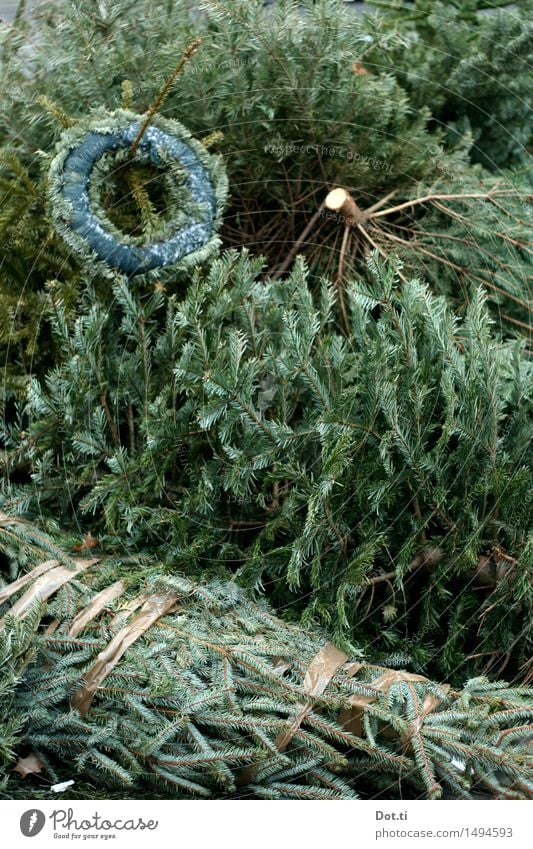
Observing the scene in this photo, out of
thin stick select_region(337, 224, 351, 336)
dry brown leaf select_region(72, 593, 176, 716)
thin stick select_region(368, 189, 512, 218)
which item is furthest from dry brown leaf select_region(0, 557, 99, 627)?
thin stick select_region(368, 189, 512, 218)

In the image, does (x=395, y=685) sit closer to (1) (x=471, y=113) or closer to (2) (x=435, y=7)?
(1) (x=471, y=113)

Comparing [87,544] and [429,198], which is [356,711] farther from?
[429,198]

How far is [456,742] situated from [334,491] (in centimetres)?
37

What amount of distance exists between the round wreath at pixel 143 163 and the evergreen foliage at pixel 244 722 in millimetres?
573

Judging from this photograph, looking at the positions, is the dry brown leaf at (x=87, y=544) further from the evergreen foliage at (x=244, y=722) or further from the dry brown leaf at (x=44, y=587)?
the evergreen foliage at (x=244, y=722)

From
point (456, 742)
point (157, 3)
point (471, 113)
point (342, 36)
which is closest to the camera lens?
point (456, 742)

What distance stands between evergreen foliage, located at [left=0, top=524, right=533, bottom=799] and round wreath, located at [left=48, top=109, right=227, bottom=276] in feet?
1.88

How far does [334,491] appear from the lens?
1275 millimetres

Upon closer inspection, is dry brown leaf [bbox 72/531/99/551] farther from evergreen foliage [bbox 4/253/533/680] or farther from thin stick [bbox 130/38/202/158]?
thin stick [bbox 130/38/202/158]

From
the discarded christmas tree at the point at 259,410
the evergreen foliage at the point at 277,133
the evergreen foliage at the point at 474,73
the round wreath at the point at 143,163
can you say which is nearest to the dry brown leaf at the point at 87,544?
the discarded christmas tree at the point at 259,410

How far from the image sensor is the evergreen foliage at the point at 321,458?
126cm

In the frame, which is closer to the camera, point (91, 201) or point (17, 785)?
point (17, 785)

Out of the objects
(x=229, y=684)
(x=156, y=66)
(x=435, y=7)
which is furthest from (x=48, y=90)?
(x=229, y=684)

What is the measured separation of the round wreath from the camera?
55.6 inches
